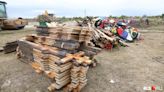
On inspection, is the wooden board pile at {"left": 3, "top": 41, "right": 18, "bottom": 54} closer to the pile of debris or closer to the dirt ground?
the dirt ground

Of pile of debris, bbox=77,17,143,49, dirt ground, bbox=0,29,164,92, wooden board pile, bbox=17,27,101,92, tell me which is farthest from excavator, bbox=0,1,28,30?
wooden board pile, bbox=17,27,101,92

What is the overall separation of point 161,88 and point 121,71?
55.5 inches

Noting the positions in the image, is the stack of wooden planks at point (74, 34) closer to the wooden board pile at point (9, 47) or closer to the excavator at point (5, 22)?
the wooden board pile at point (9, 47)

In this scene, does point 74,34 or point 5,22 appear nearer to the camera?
point 74,34

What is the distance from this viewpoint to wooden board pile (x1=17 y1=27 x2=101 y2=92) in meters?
3.74

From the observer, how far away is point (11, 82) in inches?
172

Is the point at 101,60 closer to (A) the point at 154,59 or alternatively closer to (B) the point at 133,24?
(A) the point at 154,59

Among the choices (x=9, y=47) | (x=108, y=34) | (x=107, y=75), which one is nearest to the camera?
(x=107, y=75)

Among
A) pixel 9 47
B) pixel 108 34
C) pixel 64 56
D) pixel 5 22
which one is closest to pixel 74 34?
pixel 64 56

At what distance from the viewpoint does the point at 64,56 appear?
409cm

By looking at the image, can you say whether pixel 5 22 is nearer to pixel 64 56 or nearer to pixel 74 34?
pixel 74 34

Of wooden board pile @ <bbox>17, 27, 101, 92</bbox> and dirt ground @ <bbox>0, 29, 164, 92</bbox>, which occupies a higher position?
wooden board pile @ <bbox>17, 27, 101, 92</bbox>

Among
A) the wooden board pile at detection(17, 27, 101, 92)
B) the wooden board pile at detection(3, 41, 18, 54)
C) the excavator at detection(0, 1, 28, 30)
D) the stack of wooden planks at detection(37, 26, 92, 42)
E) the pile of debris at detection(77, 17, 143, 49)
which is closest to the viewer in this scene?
the wooden board pile at detection(17, 27, 101, 92)

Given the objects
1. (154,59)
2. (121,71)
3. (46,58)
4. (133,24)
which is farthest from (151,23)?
(46,58)
